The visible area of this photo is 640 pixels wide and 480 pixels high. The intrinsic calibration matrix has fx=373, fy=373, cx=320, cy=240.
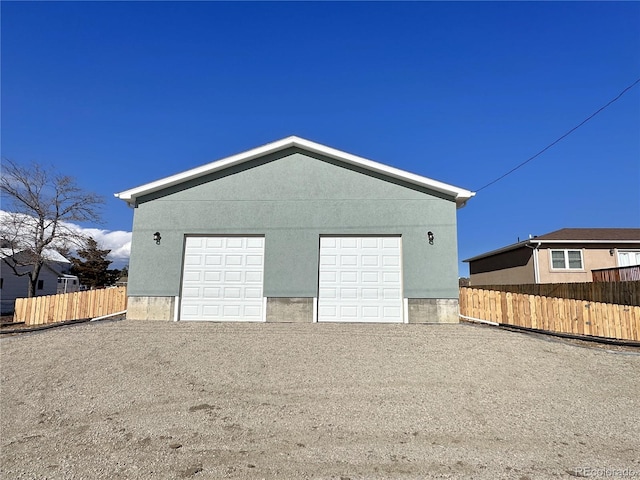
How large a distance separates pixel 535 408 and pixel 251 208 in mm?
8332

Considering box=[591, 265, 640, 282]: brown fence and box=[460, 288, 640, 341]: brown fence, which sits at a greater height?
box=[591, 265, 640, 282]: brown fence

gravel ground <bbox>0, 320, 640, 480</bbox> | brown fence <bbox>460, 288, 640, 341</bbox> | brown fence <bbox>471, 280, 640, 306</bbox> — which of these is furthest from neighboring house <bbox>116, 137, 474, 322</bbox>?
brown fence <bbox>471, 280, 640, 306</bbox>

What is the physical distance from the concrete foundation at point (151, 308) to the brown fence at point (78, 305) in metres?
1.51

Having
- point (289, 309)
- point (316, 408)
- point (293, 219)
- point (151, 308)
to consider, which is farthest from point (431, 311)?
point (151, 308)

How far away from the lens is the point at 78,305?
1226 centimetres

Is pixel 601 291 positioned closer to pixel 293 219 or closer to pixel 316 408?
pixel 293 219

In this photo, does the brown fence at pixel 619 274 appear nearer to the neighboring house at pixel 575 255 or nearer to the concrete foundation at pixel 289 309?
the neighboring house at pixel 575 255

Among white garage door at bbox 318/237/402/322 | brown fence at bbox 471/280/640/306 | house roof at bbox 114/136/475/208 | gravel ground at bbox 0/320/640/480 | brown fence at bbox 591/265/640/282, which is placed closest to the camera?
gravel ground at bbox 0/320/640/480

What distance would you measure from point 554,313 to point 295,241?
7.39 metres

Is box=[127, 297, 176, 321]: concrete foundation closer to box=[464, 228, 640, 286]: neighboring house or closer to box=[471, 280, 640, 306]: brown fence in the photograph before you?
box=[471, 280, 640, 306]: brown fence

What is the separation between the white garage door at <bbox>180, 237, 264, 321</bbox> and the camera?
411 inches

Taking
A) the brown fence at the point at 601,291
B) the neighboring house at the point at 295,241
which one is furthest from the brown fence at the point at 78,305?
the brown fence at the point at 601,291

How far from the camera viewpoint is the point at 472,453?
3.35 metres

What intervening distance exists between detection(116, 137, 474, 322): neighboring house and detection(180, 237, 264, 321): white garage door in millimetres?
28
